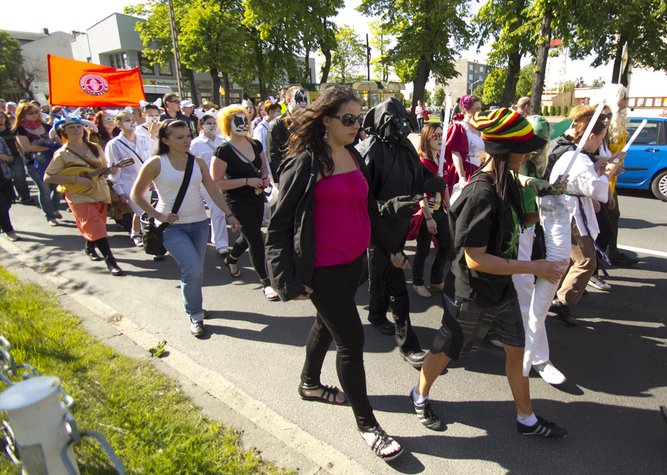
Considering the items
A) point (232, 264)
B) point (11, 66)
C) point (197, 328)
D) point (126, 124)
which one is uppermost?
point (11, 66)

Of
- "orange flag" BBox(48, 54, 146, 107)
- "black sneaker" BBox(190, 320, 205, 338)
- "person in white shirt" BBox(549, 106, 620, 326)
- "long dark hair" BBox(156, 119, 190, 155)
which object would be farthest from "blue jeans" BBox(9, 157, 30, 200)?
"person in white shirt" BBox(549, 106, 620, 326)

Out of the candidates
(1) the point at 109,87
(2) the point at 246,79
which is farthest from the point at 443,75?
(1) the point at 109,87

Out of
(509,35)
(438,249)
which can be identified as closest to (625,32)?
(509,35)

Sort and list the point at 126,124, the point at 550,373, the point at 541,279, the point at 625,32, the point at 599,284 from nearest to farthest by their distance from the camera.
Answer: the point at 541,279
the point at 550,373
the point at 599,284
the point at 126,124
the point at 625,32

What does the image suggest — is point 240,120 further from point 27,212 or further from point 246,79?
point 246,79

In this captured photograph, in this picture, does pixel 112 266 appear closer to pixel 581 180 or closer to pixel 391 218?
pixel 391 218

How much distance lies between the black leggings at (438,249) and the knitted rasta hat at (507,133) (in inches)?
87.6

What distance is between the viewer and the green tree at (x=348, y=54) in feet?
179

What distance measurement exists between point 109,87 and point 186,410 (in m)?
8.57

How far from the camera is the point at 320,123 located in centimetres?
236

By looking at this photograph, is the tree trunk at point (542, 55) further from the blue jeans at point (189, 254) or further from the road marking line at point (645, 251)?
the blue jeans at point (189, 254)

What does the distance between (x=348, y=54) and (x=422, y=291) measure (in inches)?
2272

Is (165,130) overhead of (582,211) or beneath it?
overhead

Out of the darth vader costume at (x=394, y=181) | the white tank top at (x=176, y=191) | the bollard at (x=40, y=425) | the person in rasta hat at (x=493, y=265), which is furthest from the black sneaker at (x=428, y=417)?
the white tank top at (x=176, y=191)
